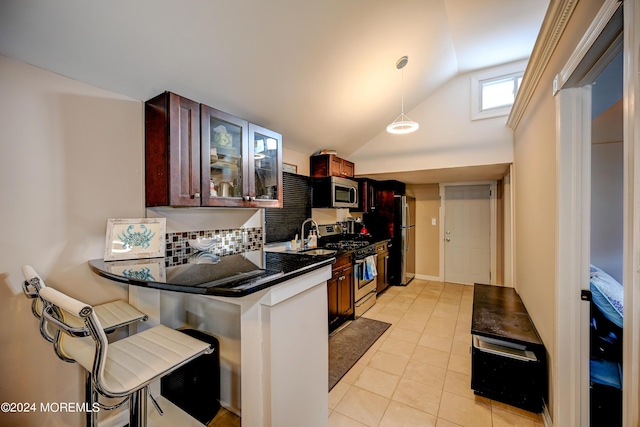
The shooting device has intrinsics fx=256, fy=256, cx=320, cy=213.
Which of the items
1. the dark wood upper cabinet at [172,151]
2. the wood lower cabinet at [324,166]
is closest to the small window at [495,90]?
the wood lower cabinet at [324,166]

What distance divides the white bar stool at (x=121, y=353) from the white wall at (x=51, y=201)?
509mm

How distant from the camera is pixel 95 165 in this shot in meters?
1.61

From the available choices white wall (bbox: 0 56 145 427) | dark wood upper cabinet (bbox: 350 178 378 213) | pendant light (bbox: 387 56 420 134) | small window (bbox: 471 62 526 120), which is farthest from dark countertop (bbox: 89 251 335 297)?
small window (bbox: 471 62 526 120)

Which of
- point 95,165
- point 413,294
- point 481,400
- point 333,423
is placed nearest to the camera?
point 95,165

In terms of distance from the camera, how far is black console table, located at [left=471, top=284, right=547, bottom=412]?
1.82 metres

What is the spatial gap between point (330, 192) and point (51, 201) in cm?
269

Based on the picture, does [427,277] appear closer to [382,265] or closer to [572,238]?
[382,265]

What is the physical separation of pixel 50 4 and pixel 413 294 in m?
4.93

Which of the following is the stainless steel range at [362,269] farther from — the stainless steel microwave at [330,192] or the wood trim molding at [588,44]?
the wood trim molding at [588,44]

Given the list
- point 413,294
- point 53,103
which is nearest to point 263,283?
point 53,103

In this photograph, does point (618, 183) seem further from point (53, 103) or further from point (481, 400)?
point (53, 103)

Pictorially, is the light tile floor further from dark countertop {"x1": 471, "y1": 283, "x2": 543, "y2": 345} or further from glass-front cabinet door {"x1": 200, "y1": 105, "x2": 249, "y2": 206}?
glass-front cabinet door {"x1": 200, "y1": 105, "x2": 249, "y2": 206}

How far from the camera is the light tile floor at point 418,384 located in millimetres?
1789

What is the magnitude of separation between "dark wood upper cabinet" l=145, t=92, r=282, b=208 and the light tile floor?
1.79 metres
